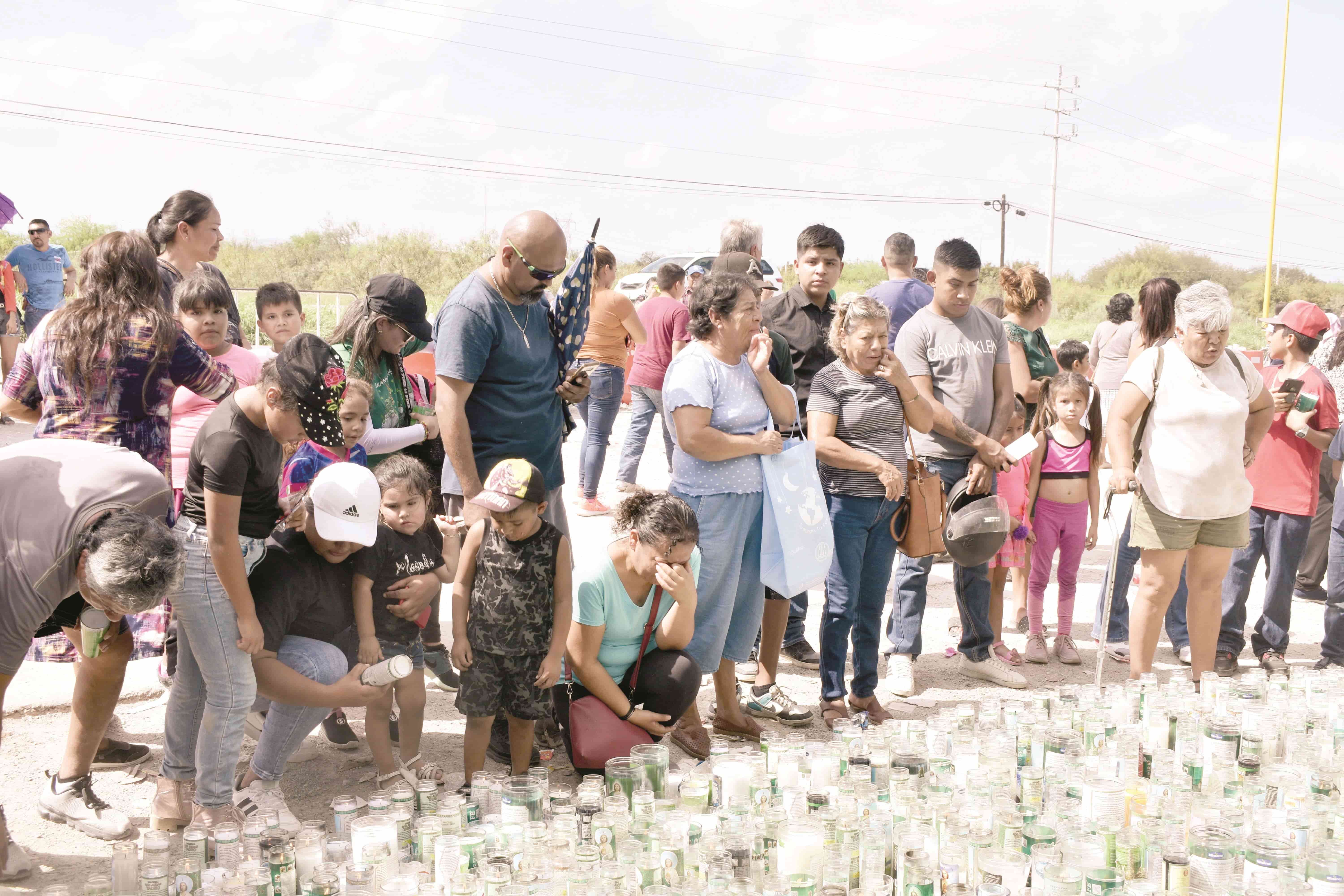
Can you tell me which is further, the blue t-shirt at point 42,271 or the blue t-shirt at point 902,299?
the blue t-shirt at point 42,271

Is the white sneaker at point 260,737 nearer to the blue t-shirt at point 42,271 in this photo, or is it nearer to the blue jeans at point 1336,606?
the blue jeans at point 1336,606

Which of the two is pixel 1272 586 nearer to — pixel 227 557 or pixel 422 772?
pixel 422 772

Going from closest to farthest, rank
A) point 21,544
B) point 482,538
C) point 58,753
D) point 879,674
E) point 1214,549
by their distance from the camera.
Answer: point 21,544, point 482,538, point 58,753, point 1214,549, point 879,674

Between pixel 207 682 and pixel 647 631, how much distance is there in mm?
1481

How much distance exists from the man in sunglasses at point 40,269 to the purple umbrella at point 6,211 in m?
8.35

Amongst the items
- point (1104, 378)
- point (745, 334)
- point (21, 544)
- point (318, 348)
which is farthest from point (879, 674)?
point (1104, 378)

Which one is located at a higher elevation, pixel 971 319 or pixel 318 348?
pixel 971 319

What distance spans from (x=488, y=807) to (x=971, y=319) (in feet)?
10.1

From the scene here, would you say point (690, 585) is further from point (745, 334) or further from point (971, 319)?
point (971, 319)

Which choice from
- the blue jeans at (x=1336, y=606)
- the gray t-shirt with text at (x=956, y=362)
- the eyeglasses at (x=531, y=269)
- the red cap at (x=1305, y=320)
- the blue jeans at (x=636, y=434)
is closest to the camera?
the eyeglasses at (x=531, y=269)

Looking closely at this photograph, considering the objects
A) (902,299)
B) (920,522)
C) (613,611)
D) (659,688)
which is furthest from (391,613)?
(902,299)

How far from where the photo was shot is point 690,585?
3.71m

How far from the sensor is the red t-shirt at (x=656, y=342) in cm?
771

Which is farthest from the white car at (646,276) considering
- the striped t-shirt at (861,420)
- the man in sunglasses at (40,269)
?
the striped t-shirt at (861,420)
